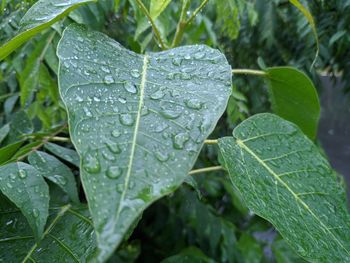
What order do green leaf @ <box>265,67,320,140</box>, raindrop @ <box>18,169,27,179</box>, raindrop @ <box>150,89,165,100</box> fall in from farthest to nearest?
green leaf @ <box>265,67,320,140</box>, raindrop @ <box>18,169,27,179</box>, raindrop @ <box>150,89,165,100</box>

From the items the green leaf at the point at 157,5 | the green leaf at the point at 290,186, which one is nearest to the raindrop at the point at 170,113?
the green leaf at the point at 290,186

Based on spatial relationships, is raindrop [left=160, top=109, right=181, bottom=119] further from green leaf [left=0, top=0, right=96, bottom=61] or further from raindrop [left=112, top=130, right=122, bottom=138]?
green leaf [left=0, top=0, right=96, bottom=61]

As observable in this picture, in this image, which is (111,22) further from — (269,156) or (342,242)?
(342,242)

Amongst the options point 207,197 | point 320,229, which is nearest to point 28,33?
point 320,229

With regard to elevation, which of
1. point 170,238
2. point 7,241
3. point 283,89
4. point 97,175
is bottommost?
point 170,238

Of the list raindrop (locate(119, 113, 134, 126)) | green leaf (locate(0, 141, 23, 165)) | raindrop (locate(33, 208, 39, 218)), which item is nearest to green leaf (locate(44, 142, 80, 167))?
green leaf (locate(0, 141, 23, 165))

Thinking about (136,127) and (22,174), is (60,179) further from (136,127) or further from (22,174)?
(136,127)

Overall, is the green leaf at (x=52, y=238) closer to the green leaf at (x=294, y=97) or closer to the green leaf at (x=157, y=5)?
the green leaf at (x=157, y=5)
